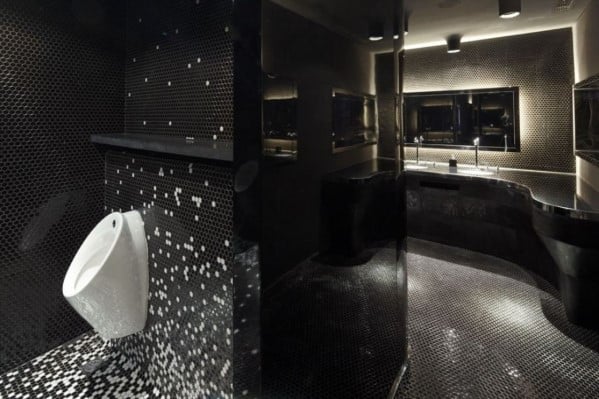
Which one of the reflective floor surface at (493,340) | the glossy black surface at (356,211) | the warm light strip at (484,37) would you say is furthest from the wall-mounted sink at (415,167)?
the glossy black surface at (356,211)

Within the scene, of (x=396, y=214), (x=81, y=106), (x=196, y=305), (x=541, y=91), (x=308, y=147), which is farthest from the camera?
(x=541, y=91)

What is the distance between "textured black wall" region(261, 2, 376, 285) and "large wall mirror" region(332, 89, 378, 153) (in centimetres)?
4

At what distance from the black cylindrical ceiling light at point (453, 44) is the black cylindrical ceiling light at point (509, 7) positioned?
934mm

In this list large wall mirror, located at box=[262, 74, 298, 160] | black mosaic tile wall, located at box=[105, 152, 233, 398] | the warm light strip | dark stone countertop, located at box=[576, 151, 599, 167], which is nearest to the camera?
large wall mirror, located at box=[262, 74, 298, 160]

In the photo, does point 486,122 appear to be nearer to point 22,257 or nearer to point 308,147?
point 308,147

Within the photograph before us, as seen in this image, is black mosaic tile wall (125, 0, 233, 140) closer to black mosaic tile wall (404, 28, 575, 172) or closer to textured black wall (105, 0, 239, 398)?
textured black wall (105, 0, 239, 398)

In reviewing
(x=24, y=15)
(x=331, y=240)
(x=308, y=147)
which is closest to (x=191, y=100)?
(x=308, y=147)

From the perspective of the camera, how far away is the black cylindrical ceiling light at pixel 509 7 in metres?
2.86

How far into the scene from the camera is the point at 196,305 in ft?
4.93

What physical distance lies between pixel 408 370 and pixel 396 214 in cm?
95

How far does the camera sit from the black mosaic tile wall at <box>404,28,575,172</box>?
11.6ft

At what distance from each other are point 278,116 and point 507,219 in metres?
3.50

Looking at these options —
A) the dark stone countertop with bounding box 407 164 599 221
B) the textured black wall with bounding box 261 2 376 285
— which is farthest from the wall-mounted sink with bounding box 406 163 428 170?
the textured black wall with bounding box 261 2 376 285

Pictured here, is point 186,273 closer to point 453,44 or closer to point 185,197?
point 185,197
